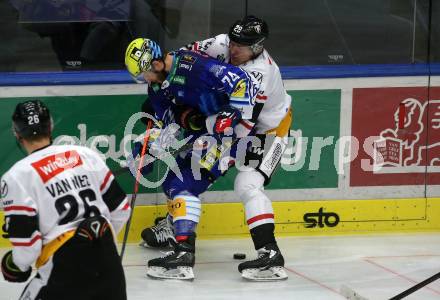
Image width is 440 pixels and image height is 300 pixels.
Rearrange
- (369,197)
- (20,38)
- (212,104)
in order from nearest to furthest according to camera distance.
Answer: (212,104)
(20,38)
(369,197)

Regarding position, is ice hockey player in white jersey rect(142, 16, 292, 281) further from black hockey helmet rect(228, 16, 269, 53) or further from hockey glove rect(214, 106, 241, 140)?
hockey glove rect(214, 106, 241, 140)

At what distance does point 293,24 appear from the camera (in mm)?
6457

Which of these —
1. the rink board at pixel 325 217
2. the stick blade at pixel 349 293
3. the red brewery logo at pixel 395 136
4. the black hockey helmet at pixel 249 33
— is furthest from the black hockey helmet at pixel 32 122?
the red brewery logo at pixel 395 136

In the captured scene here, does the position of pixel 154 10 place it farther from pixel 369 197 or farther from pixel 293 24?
pixel 369 197

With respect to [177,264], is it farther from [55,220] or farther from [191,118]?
[55,220]

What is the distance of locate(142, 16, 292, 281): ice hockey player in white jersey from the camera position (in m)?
5.54

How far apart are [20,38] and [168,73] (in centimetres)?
110

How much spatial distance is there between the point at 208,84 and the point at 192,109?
23cm

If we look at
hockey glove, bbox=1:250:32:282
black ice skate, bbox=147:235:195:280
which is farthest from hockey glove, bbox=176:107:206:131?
hockey glove, bbox=1:250:32:282

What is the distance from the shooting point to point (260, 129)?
5.74m

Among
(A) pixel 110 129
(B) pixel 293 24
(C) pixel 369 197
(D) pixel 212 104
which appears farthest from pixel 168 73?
(C) pixel 369 197

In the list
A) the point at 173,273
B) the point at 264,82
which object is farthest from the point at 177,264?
the point at 264,82

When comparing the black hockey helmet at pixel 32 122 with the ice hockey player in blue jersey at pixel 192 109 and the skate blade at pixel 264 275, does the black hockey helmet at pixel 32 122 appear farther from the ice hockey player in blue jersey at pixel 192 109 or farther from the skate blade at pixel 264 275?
the skate blade at pixel 264 275

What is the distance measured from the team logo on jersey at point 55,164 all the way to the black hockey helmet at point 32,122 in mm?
92
